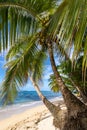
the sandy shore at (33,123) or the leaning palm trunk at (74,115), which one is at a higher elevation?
the leaning palm trunk at (74,115)

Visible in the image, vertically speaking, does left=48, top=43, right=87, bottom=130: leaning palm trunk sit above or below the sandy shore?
above

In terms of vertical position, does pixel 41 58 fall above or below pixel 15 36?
below

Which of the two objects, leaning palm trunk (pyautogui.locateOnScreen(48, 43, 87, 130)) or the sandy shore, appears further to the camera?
the sandy shore

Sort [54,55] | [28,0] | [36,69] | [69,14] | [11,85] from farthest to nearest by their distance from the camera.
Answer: [36,69] < [54,55] < [11,85] < [28,0] < [69,14]

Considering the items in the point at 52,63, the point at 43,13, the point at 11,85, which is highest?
the point at 43,13

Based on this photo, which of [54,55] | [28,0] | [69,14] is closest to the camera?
[69,14]

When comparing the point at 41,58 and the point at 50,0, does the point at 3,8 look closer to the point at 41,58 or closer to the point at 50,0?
the point at 50,0

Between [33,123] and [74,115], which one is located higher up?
[74,115]

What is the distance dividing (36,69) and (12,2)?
2990mm

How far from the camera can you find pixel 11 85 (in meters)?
6.08

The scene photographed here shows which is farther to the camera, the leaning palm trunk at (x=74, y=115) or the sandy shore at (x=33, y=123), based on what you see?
the sandy shore at (x=33, y=123)

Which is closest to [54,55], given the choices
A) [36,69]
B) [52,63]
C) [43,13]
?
[52,63]

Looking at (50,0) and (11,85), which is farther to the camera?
(11,85)

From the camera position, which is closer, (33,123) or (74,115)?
(74,115)
